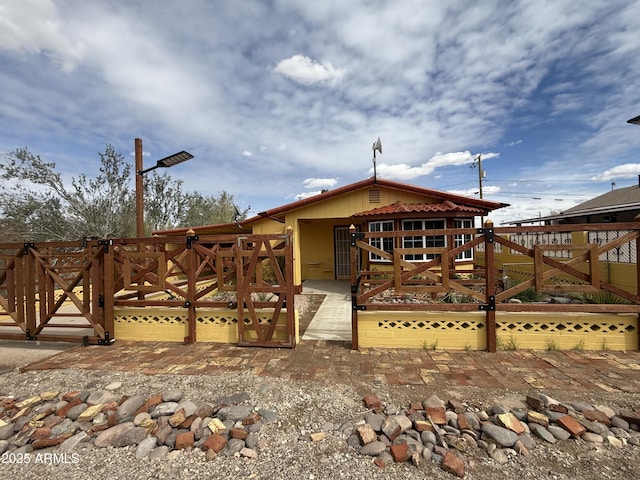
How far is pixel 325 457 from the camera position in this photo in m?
2.30

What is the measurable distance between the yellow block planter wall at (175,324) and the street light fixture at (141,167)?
9.84 ft

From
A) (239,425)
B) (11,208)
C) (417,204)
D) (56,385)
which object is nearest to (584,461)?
(239,425)

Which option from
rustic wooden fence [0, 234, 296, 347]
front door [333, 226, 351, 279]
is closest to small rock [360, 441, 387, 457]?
rustic wooden fence [0, 234, 296, 347]

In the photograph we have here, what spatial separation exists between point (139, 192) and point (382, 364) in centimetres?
730

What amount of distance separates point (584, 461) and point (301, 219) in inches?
344

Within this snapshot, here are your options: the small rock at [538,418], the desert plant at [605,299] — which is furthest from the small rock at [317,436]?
the desert plant at [605,299]

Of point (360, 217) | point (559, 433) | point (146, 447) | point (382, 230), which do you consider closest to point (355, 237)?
point (559, 433)

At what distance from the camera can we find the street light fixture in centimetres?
715

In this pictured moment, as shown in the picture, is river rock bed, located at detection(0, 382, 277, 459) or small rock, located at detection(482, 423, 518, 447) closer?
small rock, located at detection(482, 423, 518, 447)

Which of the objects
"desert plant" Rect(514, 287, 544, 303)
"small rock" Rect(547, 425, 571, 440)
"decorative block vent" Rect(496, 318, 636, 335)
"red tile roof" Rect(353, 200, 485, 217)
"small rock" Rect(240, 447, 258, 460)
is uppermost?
"red tile roof" Rect(353, 200, 485, 217)

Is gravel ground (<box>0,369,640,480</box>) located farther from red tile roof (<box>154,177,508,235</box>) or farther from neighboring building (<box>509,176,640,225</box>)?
neighboring building (<box>509,176,640,225</box>)

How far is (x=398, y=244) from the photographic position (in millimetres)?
8500

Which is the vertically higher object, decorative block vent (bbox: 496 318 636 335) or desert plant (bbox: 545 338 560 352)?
decorative block vent (bbox: 496 318 636 335)

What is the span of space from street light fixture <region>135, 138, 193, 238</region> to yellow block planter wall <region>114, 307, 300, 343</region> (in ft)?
9.84
